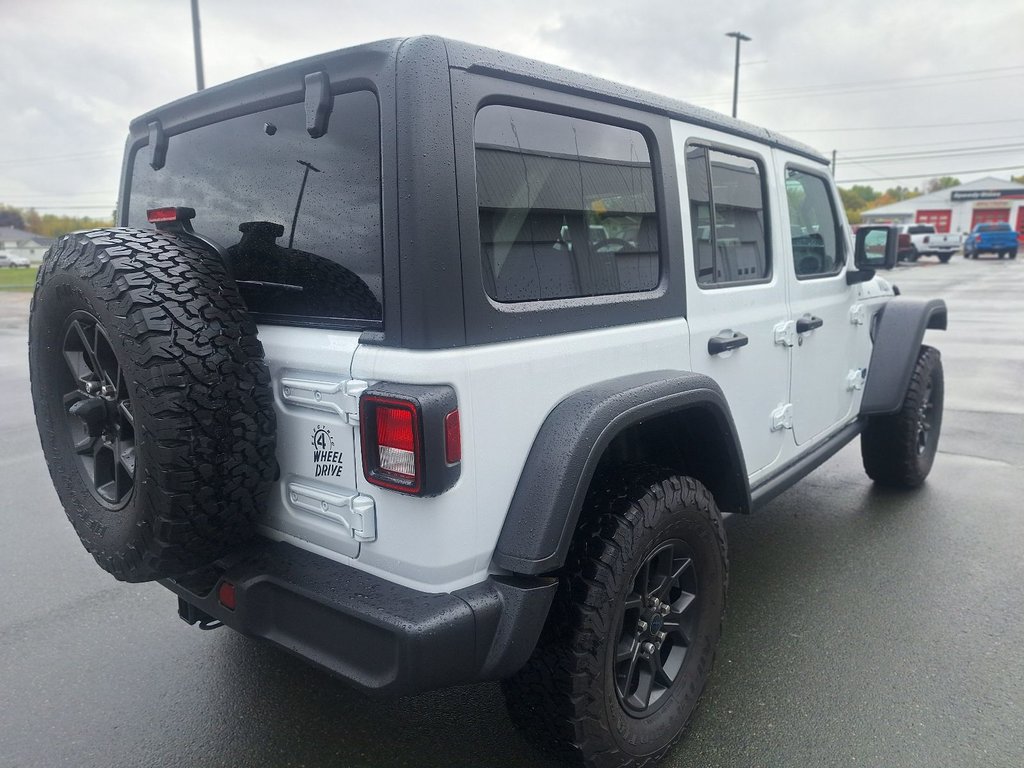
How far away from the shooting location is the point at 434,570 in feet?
6.00

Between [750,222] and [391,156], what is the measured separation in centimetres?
181

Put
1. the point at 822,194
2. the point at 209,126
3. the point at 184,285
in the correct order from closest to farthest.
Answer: the point at 184,285 → the point at 209,126 → the point at 822,194

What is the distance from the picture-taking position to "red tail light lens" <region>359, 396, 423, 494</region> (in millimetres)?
1722

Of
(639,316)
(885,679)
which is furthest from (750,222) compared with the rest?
(885,679)

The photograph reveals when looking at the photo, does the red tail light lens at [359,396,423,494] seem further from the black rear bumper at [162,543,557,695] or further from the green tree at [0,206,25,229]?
the green tree at [0,206,25,229]

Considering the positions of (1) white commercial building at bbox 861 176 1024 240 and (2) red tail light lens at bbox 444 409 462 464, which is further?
(1) white commercial building at bbox 861 176 1024 240

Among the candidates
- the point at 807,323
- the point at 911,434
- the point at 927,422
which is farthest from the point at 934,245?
the point at 807,323

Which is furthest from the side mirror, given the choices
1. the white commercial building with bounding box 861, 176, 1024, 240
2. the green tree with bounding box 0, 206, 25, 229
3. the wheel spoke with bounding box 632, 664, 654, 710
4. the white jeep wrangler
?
the green tree with bounding box 0, 206, 25, 229

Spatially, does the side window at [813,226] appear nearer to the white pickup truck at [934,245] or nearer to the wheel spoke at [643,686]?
the wheel spoke at [643,686]

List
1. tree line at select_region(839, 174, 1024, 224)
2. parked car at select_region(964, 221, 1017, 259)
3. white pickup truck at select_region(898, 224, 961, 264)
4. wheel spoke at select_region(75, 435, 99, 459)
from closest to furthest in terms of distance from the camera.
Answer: wheel spoke at select_region(75, 435, 99, 459), white pickup truck at select_region(898, 224, 961, 264), parked car at select_region(964, 221, 1017, 259), tree line at select_region(839, 174, 1024, 224)

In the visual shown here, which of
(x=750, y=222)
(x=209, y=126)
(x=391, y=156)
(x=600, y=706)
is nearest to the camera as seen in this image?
(x=391, y=156)

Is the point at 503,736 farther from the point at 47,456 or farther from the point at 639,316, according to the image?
the point at 47,456

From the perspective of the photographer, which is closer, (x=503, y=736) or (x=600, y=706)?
(x=600, y=706)

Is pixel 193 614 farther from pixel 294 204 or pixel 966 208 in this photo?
pixel 966 208
